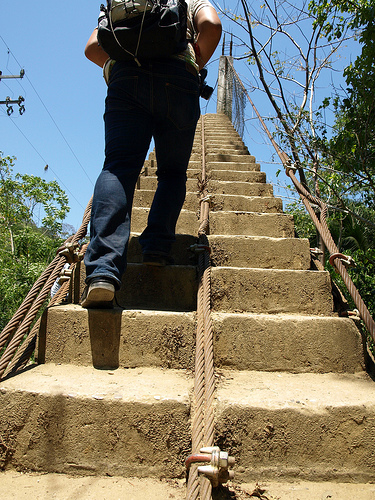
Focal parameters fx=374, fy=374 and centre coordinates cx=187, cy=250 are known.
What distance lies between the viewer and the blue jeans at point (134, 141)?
5.13 ft

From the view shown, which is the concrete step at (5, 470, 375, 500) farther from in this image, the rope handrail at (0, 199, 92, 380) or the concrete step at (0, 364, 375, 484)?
the rope handrail at (0, 199, 92, 380)

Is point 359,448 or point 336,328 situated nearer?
point 359,448

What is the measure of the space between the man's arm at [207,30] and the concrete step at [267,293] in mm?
1175

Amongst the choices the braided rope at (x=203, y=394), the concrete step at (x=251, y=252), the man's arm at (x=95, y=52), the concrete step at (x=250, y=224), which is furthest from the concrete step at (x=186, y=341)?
the man's arm at (x=95, y=52)

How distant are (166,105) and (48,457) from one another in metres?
1.49

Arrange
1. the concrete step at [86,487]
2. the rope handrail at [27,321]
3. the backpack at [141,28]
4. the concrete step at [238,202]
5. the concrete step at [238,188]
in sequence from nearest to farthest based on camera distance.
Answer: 1. the concrete step at [86,487]
2. the rope handrail at [27,321]
3. the backpack at [141,28]
4. the concrete step at [238,202]
5. the concrete step at [238,188]

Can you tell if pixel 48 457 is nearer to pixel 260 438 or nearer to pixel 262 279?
pixel 260 438

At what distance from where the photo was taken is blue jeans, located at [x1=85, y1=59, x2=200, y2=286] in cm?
156

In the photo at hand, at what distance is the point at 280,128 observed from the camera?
6.21 m

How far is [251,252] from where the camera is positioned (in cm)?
227

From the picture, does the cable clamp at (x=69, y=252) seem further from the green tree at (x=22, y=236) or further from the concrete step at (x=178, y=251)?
the green tree at (x=22, y=236)

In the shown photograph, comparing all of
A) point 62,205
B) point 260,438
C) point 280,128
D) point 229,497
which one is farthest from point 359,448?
point 62,205

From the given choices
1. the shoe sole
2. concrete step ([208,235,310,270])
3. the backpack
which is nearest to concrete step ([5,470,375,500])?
the shoe sole

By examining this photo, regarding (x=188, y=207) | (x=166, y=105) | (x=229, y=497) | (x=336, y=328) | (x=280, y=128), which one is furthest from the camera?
(x=280, y=128)
